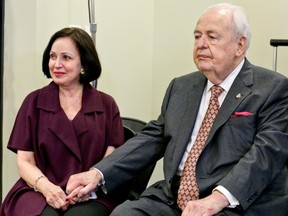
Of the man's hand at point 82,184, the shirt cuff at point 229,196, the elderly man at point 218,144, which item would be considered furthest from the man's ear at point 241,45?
the man's hand at point 82,184

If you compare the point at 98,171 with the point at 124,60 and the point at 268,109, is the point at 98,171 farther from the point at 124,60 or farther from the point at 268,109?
the point at 124,60

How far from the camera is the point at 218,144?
207 cm

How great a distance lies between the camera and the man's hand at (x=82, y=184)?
83.5 inches

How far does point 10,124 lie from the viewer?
10.2 feet

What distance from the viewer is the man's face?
2.11m

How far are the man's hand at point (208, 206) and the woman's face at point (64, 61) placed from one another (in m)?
0.89

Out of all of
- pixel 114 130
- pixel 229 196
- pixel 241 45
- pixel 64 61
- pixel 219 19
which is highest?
pixel 219 19

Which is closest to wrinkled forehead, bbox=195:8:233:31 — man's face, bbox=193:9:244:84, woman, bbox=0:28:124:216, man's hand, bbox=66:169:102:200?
man's face, bbox=193:9:244:84

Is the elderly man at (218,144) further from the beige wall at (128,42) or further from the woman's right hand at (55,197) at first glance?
the beige wall at (128,42)

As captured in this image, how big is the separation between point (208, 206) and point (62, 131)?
0.80 m

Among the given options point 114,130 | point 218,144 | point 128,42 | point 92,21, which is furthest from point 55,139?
point 128,42

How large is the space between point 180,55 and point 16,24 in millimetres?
1282

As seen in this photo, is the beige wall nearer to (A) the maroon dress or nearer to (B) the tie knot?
(A) the maroon dress

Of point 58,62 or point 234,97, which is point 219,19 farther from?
point 58,62
